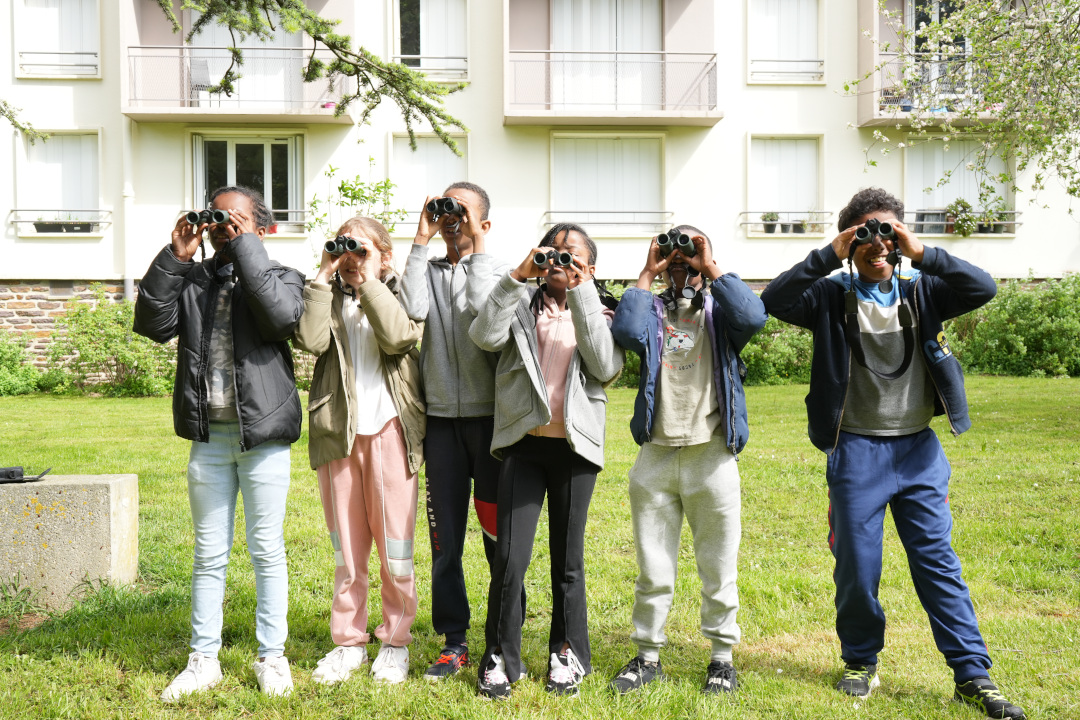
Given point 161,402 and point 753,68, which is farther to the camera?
point 753,68

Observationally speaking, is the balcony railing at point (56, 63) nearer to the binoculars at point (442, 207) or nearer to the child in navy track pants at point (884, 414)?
the binoculars at point (442, 207)

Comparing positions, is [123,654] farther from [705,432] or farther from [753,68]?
[753,68]

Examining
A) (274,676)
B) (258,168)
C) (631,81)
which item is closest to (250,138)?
(258,168)

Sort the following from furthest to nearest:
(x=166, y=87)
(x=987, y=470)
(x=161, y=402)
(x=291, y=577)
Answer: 1. (x=166, y=87)
2. (x=161, y=402)
3. (x=987, y=470)
4. (x=291, y=577)

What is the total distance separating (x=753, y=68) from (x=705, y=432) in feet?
51.3

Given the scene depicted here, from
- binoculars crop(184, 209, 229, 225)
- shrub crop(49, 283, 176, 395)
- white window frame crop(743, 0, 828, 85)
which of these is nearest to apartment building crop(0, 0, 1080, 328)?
white window frame crop(743, 0, 828, 85)

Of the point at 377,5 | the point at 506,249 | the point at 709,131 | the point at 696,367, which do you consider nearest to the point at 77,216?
the point at 377,5

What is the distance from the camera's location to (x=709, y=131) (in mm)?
17688

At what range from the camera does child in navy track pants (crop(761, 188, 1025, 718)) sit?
3572 mm

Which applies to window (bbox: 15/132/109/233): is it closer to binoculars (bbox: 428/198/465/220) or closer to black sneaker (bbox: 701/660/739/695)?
binoculars (bbox: 428/198/465/220)

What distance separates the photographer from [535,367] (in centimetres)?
373

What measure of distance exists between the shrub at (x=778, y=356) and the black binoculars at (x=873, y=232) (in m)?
12.8

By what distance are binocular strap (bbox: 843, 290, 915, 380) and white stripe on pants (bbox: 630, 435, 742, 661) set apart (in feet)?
2.21

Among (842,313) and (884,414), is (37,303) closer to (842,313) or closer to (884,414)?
→ (842,313)
